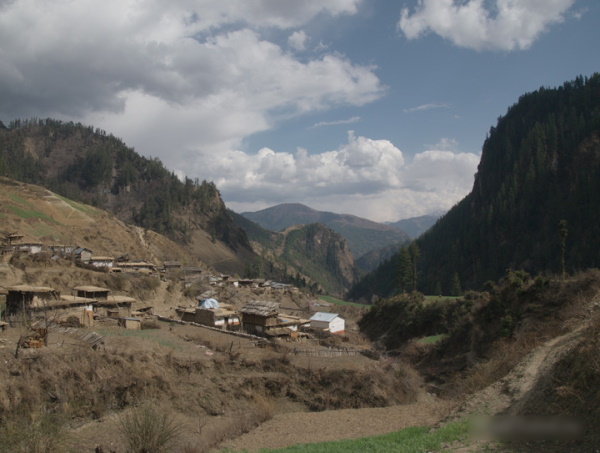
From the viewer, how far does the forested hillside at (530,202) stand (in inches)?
4094

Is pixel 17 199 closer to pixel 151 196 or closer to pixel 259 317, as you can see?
pixel 259 317

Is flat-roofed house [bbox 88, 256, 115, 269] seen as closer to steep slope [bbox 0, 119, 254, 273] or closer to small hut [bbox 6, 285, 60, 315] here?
small hut [bbox 6, 285, 60, 315]

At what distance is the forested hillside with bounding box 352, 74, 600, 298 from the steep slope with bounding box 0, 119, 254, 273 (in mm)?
66286

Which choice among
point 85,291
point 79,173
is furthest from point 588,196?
point 79,173

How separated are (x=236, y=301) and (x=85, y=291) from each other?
33.9 m

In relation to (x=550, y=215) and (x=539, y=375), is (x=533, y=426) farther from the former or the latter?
(x=550, y=215)

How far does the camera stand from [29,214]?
7744 cm

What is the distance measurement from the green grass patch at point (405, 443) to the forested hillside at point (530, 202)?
8992cm

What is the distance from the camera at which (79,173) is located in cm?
19238

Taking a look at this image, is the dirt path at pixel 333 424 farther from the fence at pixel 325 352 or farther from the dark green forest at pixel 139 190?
the dark green forest at pixel 139 190

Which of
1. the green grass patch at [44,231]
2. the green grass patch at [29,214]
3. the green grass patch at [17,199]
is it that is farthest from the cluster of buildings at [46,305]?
the green grass patch at [17,199]

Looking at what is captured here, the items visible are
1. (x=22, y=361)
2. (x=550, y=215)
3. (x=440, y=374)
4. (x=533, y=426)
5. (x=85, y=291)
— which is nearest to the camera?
(x=533, y=426)

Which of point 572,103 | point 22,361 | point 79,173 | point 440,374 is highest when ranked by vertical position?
point 572,103

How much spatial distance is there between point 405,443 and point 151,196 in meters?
171
